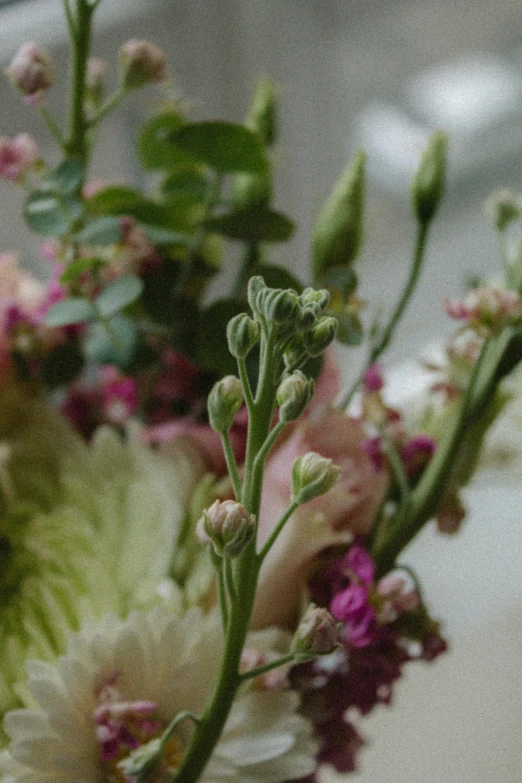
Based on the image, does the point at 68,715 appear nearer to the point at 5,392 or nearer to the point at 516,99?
the point at 5,392

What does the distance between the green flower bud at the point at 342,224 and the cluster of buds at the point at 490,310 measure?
73mm

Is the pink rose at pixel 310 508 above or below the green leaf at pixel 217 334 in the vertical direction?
below

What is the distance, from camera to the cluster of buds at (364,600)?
37 centimetres

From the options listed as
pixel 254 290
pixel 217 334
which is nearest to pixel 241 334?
pixel 254 290

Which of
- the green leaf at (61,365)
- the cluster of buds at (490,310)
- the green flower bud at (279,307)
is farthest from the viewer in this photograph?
the green leaf at (61,365)

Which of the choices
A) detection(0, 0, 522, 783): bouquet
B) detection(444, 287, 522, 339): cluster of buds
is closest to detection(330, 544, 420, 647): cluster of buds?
detection(0, 0, 522, 783): bouquet

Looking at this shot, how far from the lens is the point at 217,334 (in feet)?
1.35

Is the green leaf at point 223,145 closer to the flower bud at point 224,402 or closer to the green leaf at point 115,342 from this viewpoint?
the green leaf at point 115,342

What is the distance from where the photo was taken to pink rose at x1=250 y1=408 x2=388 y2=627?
0.39 meters

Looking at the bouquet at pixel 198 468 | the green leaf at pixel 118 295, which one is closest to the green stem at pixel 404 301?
the bouquet at pixel 198 468

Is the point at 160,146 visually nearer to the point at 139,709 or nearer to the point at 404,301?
the point at 404,301

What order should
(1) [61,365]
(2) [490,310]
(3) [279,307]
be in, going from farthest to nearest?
(1) [61,365], (2) [490,310], (3) [279,307]

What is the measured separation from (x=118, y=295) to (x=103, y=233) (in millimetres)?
28

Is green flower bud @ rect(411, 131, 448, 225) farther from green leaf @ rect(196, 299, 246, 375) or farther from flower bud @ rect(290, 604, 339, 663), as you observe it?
flower bud @ rect(290, 604, 339, 663)
